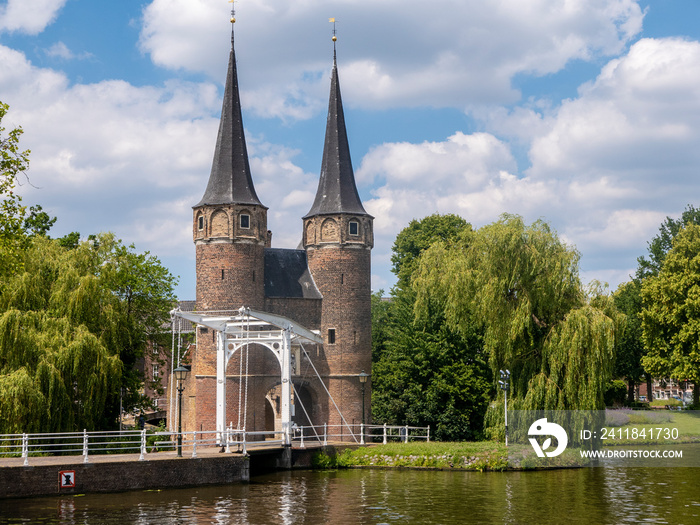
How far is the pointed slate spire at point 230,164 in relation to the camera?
3669 centimetres

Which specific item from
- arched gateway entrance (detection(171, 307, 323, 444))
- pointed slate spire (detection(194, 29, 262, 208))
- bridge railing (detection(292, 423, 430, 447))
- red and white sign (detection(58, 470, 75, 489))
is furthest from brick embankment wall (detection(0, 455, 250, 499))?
pointed slate spire (detection(194, 29, 262, 208))

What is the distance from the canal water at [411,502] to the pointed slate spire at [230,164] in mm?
14915

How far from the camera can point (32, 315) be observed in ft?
93.9

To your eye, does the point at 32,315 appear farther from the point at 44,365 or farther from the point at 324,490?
the point at 324,490

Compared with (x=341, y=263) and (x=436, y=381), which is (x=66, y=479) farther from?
(x=341, y=263)

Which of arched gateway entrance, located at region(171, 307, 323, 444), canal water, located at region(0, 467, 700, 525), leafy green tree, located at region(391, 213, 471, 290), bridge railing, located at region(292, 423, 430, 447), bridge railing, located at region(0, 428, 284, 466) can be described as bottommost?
canal water, located at region(0, 467, 700, 525)

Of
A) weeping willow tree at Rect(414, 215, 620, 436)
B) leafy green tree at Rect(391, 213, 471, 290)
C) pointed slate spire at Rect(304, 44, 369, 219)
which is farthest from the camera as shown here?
leafy green tree at Rect(391, 213, 471, 290)

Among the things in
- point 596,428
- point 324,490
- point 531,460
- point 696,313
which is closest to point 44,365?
point 324,490

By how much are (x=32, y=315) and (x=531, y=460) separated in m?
18.2

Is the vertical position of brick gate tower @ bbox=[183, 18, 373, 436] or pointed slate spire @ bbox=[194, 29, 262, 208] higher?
pointed slate spire @ bbox=[194, 29, 262, 208]

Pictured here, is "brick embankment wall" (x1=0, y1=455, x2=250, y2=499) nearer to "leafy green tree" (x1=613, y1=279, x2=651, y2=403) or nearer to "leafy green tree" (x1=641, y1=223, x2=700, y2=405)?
"leafy green tree" (x1=641, y1=223, x2=700, y2=405)

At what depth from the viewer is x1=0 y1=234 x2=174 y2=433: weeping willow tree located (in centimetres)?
2666

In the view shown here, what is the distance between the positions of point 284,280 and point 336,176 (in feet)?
18.4

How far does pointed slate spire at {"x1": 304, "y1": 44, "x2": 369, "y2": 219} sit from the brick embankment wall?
631 inches
